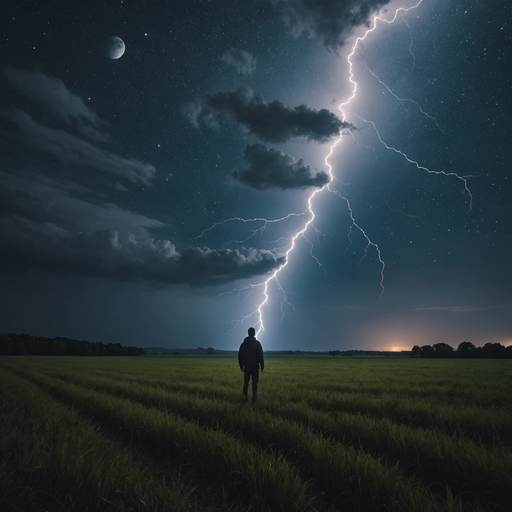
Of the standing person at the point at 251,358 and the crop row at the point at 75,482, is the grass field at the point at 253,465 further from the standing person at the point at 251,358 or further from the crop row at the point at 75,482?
the standing person at the point at 251,358

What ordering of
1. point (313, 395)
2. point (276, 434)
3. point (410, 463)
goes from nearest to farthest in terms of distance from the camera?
point (410, 463), point (276, 434), point (313, 395)

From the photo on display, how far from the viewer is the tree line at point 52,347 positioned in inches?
3398

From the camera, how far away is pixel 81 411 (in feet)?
24.4

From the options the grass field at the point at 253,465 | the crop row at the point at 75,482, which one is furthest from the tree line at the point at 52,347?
the crop row at the point at 75,482

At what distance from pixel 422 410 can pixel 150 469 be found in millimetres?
5883

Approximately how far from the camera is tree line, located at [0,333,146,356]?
86.3 meters

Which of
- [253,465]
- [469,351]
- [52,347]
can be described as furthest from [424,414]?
[52,347]

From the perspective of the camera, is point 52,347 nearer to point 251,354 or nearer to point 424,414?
point 251,354

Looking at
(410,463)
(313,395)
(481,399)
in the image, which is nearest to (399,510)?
(410,463)

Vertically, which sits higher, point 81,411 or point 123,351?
point 81,411

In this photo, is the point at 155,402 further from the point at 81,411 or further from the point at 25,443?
the point at 25,443

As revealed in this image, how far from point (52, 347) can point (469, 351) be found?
140m

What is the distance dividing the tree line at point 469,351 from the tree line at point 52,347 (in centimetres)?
11231

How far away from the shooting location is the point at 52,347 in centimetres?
9569
